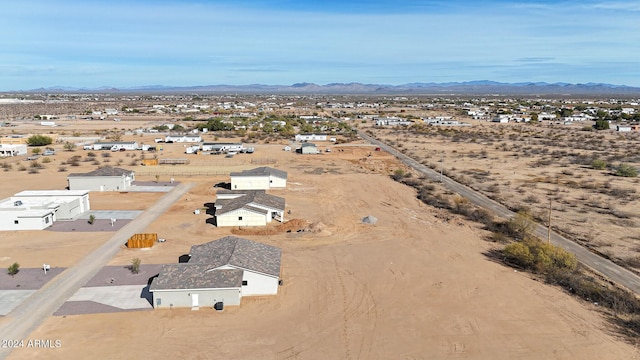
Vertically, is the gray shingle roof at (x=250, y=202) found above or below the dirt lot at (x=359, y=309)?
above

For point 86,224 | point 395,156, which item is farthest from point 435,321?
point 395,156

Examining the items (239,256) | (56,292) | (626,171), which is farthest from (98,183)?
(626,171)

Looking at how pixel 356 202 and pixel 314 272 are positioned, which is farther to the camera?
pixel 356 202

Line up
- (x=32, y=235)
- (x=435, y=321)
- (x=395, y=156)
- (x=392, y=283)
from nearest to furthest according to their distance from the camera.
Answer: (x=435, y=321) → (x=392, y=283) → (x=32, y=235) → (x=395, y=156)

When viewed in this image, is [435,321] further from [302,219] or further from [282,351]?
[302,219]

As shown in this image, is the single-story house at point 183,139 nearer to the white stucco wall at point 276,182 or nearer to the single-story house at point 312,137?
the single-story house at point 312,137

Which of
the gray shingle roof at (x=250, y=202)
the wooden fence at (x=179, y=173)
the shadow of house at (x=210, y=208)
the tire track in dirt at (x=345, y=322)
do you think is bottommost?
the tire track in dirt at (x=345, y=322)

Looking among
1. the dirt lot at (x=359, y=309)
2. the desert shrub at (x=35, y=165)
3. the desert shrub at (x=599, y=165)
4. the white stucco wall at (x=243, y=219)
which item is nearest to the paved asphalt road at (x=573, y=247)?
the dirt lot at (x=359, y=309)
